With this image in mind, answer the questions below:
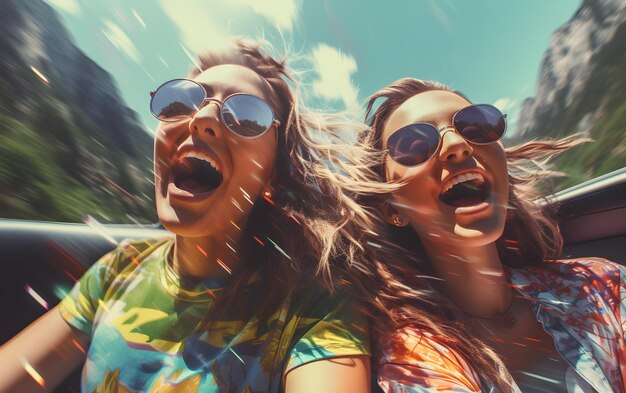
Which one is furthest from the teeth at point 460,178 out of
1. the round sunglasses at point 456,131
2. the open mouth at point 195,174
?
the open mouth at point 195,174

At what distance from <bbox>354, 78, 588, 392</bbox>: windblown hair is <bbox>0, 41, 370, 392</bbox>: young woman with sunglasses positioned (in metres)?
0.22

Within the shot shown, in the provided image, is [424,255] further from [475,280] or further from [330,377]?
[330,377]

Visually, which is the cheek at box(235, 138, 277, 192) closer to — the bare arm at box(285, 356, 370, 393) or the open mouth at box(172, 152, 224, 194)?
the open mouth at box(172, 152, 224, 194)

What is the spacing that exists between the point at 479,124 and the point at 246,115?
2.87 ft

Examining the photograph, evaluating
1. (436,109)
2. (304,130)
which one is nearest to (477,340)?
(436,109)

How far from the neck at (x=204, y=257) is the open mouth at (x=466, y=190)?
2.71ft

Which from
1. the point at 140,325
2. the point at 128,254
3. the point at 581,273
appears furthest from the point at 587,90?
the point at 140,325

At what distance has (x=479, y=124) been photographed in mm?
1372

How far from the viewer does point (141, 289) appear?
3.88 feet

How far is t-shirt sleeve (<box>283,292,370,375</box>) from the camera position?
0.99 meters

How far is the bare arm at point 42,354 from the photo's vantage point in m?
1.05

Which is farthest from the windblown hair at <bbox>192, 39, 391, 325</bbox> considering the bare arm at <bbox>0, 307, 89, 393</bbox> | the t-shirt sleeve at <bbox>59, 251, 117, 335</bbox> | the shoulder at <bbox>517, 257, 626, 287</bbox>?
the shoulder at <bbox>517, 257, 626, 287</bbox>

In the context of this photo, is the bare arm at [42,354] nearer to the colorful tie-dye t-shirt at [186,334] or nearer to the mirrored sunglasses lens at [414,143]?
the colorful tie-dye t-shirt at [186,334]

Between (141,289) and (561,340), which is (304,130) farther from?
(561,340)
